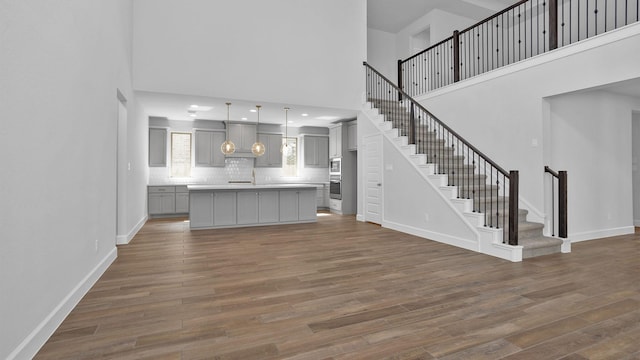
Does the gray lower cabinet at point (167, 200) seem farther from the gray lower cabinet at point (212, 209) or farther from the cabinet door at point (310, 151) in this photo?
the cabinet door at point (310, 151)

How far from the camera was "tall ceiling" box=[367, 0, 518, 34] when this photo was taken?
8.57 meters

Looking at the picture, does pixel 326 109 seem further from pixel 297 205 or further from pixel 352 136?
pixel 297 205

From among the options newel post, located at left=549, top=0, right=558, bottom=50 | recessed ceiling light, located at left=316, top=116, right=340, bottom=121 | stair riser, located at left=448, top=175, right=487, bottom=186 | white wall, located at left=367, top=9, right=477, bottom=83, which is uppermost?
white wall, located at left=367, top=9, right=477, bottom=83

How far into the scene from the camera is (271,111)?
8008mm

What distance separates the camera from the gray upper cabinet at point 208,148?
9.35 metres

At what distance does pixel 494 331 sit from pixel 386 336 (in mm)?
800

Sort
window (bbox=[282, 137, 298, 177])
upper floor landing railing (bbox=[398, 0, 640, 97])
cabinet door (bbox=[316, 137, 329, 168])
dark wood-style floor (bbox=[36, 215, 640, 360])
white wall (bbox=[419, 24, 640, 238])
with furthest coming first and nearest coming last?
window (bbox=[282, 137, 298, 177])
cabinet door (bbox=[316, 137, 329, 168])
upper floor landing railing (bbox=[398, 0, 640, 97])
white wall (bbox=[419, 24, 640, 238])
dark wood-style floor (bbox=[36, 215, 640, 360])

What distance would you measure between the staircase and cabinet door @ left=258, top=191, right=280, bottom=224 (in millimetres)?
2856

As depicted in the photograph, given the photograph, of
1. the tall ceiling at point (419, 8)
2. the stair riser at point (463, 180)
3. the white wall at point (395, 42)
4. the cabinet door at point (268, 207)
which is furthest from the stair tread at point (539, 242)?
the tall ceiling at point (419, 8)

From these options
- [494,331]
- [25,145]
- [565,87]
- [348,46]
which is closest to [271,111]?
[348,46]

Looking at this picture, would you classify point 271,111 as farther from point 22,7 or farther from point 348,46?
point 22,7

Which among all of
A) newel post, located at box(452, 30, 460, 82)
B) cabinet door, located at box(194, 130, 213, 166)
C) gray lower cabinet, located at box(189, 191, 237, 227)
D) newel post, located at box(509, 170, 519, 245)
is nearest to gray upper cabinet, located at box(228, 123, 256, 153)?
cabinet door, located at box(194, 130, 213, 166)

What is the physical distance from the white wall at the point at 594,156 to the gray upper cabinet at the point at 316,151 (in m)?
6.35

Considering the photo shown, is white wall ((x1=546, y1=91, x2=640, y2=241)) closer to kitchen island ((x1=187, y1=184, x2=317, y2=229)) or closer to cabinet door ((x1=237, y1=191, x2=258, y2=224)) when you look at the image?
kitchen island ((x1=187, y1=184, x2=317, y2=229))
